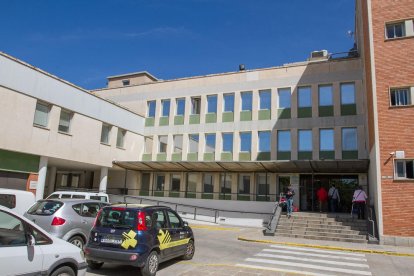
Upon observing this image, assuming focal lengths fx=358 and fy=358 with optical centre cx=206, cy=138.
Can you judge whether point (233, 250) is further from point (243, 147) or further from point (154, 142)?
point (154, 142)

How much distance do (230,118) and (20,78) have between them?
1517 centimetres

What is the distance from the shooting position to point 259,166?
24297 mm

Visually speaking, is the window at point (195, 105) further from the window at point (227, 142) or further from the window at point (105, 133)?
the window at point (105, 133)

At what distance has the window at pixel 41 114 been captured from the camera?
2102 cm

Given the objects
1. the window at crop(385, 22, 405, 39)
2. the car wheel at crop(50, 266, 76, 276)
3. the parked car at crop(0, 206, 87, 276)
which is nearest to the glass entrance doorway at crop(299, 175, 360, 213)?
the window at crop(385, 22, 405, 39)

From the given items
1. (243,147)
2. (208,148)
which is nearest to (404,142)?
(243,147)

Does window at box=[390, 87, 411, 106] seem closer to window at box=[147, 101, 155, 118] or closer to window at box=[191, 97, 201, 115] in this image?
window at box=[191, 97, 201, 115]

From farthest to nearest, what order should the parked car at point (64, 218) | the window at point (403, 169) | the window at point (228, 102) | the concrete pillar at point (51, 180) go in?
the window at point (228, 102), the concrete pillar at point (51, 180), the window at point (403, 169), the parked car at point (64, 218)

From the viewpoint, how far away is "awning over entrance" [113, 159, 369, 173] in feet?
71.3

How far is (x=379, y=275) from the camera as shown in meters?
9.53

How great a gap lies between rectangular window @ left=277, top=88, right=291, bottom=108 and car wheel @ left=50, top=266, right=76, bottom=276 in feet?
74.4

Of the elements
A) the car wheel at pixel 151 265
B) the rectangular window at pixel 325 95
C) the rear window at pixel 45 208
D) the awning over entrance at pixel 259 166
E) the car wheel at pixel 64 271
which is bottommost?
the car wheel at pixel 151 265

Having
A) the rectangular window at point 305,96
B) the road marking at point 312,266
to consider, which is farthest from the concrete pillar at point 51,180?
the road marking at point 312,266

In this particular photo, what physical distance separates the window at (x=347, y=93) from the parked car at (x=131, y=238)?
1964 cm
